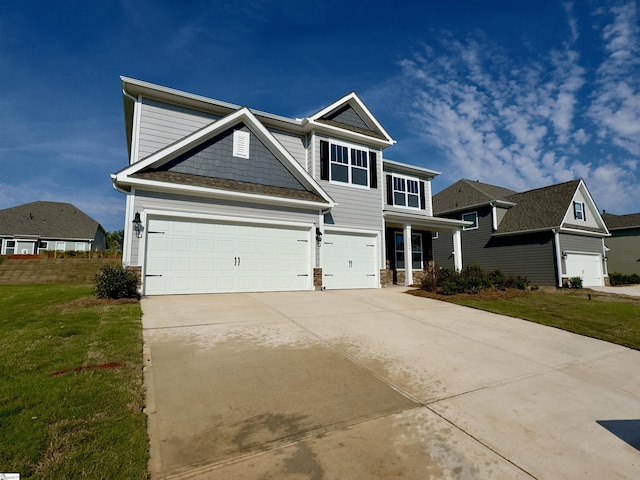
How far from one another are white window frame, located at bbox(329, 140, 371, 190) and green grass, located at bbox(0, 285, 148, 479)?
1007cm

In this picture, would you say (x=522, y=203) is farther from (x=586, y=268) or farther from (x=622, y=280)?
(x=622, y=280)

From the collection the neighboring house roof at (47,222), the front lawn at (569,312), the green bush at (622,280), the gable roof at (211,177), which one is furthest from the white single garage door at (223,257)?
the neighboring house roof at (47,222)

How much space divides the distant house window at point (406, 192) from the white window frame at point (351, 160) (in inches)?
103

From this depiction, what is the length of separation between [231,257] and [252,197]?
2.08 m

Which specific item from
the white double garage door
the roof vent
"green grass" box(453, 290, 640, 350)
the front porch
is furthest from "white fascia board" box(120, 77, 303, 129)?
"green grass" box(453, 290, 640, 350)

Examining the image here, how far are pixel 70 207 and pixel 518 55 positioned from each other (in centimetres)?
4312

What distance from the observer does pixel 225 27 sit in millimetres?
10953

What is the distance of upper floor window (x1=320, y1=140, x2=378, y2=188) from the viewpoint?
1307 centimetres

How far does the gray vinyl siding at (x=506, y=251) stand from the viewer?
18953 mm

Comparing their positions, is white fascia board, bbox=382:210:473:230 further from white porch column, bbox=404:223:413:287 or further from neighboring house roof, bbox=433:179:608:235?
neighboring house roof, bbox=433:179:608:235

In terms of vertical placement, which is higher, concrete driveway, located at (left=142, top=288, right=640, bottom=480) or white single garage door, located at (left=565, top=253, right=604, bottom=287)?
white single garage door, located at (left=565, top=253, right=604, bottom=287)

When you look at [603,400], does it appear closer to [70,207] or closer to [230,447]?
[230,447]

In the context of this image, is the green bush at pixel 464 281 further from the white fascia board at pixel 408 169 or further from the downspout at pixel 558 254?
the downspout at pixel 558 254

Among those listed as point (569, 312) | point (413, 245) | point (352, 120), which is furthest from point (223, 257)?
point (413, 245)
